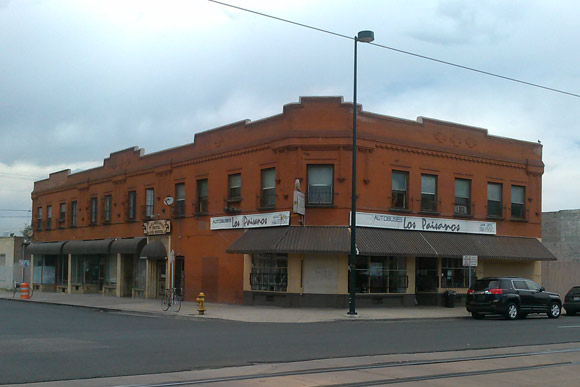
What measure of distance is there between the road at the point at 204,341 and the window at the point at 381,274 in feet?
18.1

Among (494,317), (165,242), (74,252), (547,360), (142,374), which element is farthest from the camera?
(74,252)

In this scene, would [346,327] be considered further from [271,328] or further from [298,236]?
[298,236]

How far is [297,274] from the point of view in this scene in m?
28.3

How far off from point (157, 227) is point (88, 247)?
835 cm

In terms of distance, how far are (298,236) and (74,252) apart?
2242 centimetres

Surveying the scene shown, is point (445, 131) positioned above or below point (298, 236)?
above

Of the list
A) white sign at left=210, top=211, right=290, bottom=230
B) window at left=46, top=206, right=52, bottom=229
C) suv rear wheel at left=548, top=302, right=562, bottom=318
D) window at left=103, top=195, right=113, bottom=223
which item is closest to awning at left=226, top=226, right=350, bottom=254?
white sign at left=210, top=211, right=290, bottom=230

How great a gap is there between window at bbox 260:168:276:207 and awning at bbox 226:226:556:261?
4.29 ft

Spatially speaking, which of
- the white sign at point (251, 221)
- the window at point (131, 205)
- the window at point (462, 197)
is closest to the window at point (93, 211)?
the window at point (131, 205)

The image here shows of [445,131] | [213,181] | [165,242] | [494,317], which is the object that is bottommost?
[494,317]

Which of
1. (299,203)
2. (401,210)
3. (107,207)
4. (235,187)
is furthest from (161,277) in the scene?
(401,210)

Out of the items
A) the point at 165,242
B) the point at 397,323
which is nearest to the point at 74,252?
the point at 165,242

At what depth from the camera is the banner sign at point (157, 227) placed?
118 ft

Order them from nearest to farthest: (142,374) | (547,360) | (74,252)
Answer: (142,374), (547,360), (74,252)
